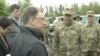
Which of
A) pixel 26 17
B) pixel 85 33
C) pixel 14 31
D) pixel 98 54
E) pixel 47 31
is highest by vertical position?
pixel 26 17

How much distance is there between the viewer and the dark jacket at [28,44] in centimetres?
396

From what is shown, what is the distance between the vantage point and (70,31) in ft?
28.7

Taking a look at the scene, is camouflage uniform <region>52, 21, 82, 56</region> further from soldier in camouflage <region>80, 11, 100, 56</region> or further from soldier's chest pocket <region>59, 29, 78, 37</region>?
soldier in camouflage <region>80, 11, 100, 56</region>

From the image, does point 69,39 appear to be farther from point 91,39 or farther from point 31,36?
point 31,36

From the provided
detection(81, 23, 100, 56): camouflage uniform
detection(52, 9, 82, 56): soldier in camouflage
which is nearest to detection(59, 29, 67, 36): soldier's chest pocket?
detection(52, 9, 82, 56): soldier in camouflage

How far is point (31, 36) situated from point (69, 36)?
4.66 metres

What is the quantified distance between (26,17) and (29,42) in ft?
1.11

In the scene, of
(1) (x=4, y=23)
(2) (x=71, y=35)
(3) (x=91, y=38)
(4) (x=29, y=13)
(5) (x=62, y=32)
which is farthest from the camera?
(3) (x=91, y=38)

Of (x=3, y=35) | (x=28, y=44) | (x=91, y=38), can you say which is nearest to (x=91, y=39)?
(x=91, y=38)

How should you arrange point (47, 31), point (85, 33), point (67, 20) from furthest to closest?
point (47, 31) < point (85, 33) < point (67, 20)

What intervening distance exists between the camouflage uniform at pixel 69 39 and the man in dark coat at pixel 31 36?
4.50 meters

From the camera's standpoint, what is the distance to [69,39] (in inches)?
343

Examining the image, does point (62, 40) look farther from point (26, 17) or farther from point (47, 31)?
point (47, 31)

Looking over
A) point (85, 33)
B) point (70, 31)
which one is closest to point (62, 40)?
point (70, 31)
